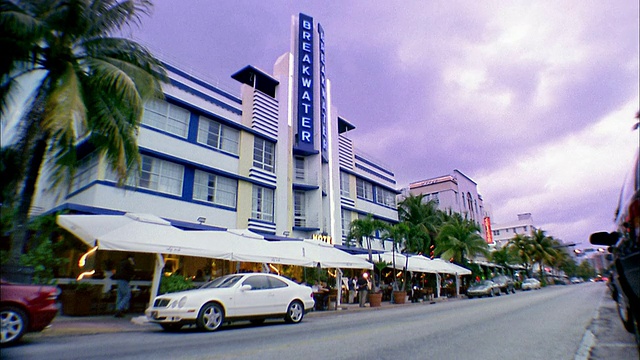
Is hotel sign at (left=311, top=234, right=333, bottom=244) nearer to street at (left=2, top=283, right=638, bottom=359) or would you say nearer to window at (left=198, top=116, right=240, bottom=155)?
window at (left=198, top=116, right=240, bottom=155)

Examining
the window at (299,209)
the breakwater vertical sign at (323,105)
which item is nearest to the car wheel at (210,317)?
the window at (299,209)

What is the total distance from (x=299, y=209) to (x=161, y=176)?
405 inches

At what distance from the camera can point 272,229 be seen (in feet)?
73.0

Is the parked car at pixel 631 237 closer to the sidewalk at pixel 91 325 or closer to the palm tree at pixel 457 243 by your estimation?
the sidewalk at pixel 91 325

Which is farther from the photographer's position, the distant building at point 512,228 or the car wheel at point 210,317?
the distant building at point 512,228

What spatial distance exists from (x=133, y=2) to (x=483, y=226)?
59.7 meters

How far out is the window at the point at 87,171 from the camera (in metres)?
16.1

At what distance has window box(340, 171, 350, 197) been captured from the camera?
1182 inches

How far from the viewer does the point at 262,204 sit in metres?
22.5

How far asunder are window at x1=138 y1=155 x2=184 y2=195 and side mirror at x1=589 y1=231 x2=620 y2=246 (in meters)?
16.4

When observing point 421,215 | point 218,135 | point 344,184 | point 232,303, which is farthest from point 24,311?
point 421,215

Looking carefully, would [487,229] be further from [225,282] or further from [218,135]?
[225,282]

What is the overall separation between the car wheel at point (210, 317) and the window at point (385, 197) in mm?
26376

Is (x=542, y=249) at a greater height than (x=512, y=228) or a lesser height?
lesser
